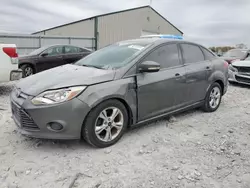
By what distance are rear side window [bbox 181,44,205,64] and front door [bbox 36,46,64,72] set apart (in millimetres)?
6009

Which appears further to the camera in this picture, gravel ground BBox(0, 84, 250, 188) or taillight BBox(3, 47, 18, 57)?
taillight BBox(3, 47, 18, 57)

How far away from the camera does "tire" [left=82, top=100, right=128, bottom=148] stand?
2846 millimetres

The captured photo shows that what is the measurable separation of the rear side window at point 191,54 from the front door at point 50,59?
601 cm

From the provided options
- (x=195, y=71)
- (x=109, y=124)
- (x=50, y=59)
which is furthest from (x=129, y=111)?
(x=50, y=59)

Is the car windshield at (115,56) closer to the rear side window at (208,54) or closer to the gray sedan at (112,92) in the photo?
the gray sedan at (112,92)

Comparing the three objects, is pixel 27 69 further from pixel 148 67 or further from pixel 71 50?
pixel 148 67

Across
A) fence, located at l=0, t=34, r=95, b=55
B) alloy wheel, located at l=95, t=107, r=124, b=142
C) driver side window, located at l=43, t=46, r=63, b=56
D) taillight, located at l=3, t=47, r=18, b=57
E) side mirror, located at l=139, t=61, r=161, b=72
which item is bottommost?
alloy wheel, located at l=95, t=107, r=124, b=142

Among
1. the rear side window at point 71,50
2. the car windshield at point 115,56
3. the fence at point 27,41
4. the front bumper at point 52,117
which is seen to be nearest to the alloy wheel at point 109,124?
the front bumper at point 52,117

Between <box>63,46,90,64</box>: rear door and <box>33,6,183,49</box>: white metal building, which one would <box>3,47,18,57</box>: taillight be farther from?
<box>33,6,183,49</box>: white metal building

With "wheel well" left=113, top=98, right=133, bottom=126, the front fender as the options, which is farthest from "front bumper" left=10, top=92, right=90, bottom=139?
"wheel well" left=113, top=98, right=133, bottom=126

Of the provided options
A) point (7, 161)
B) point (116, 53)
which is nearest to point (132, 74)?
point (116, 53)

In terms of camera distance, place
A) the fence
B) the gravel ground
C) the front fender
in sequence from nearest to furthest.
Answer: the gravel ground → the front fender → the fence

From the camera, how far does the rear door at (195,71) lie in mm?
4035

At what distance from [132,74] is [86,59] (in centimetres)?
112
